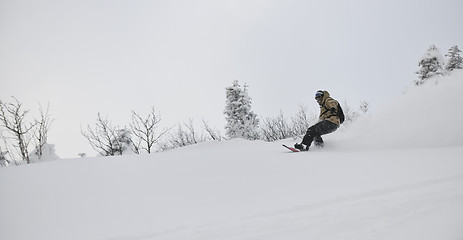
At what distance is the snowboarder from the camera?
5859 mm

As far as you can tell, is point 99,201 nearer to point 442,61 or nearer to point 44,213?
point 44,213

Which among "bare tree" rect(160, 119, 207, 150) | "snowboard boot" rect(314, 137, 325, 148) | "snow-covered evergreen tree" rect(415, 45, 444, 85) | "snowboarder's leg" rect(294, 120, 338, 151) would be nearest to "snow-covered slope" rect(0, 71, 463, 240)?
"snowboarder's leg" rect(294, 120, 338, 151)

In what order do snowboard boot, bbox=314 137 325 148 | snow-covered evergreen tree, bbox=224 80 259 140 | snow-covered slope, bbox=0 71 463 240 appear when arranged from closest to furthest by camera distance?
snow-covered slope, bbox=0 71 463 240, snowboard boot, bbox=314 137 325 148, snow-covered evergreen tree, bbox=224 80 259 140

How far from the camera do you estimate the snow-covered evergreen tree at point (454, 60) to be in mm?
20531

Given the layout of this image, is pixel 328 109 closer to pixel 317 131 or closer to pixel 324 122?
pixel 324 122

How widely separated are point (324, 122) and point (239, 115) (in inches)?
776

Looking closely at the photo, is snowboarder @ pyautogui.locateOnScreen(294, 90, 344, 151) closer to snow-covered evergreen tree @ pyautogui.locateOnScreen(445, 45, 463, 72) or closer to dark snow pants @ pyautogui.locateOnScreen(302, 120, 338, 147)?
dark snow pants @ pyautogui.locateOnScreen(302, 120, 338, 147)

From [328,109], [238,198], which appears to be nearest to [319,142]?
[328,109]

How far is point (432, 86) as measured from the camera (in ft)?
17.9

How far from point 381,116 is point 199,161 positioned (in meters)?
4.32

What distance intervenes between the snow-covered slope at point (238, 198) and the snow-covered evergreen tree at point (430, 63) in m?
19.2

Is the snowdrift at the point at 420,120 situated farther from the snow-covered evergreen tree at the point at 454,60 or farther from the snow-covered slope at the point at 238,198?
the snow-covered evergreen tree at the point at 454,60

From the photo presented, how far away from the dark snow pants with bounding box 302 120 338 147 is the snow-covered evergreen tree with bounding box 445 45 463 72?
21.9 metres

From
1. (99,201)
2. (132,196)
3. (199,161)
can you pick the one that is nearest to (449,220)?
(132,196)
